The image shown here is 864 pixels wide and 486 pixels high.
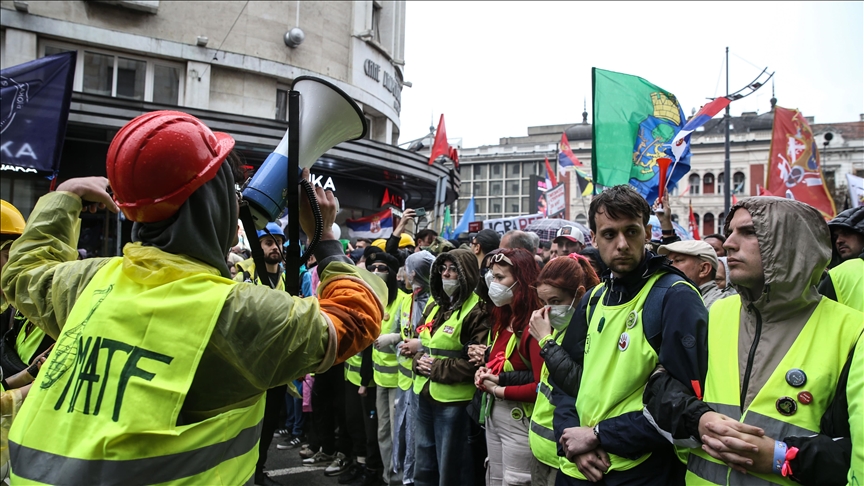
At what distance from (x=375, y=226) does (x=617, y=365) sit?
13.0 meters

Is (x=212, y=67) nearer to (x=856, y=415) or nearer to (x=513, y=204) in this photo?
(x=856, y=415)

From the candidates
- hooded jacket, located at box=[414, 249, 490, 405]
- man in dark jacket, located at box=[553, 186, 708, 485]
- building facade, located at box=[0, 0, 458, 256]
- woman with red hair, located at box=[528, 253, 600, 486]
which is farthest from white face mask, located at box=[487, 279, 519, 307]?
building facade, located at box=[0, 0, 458, 256]

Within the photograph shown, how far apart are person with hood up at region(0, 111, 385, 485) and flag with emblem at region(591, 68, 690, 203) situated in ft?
17.7

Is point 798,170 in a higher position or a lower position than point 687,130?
higher

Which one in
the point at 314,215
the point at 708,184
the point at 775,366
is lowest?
the point at 775,366

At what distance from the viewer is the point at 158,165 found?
1.78 m

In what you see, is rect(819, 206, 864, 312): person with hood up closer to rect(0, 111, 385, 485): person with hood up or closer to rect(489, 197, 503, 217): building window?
rect(0, 111, 385, 485): person with hood up

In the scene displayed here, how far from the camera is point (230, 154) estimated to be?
214 centimetres

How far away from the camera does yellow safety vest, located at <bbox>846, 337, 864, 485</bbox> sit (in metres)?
1.91

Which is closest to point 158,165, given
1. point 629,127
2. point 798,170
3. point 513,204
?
point 629,127

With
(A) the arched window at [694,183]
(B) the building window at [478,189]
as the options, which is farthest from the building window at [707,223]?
(B) the building window at [478,189]

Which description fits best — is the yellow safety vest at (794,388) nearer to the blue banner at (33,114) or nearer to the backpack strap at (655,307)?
the backpack strap at (655,307)

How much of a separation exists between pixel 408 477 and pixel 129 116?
12107 millimetres

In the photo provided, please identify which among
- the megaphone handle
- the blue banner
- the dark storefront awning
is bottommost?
the megaphone handle
